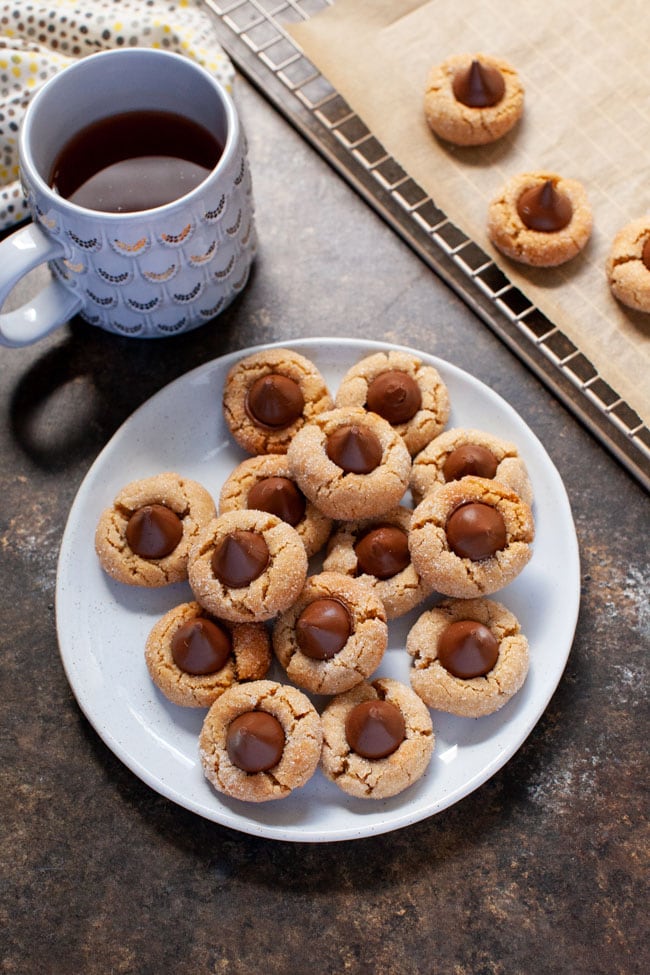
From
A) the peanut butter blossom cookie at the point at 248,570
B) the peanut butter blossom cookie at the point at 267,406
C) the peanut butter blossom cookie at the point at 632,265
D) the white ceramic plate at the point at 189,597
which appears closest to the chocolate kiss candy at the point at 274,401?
the peanut butter blossom cookie at the point at 267,406

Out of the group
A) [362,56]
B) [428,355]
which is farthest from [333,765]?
[362,56]

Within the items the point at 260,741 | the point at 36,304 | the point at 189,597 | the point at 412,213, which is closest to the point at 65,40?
the point at 36,304

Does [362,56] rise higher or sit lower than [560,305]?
higher

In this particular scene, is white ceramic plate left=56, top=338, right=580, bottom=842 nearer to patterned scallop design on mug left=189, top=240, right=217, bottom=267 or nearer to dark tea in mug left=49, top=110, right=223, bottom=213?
patterned scallop design on mug left=189, top=240, right=217, bottom=267

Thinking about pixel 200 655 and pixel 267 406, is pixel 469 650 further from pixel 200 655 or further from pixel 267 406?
pixel 267 406

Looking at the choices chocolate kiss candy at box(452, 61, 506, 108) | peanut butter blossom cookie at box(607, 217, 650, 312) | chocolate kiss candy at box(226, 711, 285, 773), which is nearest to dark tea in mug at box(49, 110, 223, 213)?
chocolate kiss candy at box(452, 61, 506, 108)

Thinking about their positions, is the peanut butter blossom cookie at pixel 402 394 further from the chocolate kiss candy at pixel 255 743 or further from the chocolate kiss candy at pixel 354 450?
the chocolate kiss candy at pixel 255 743

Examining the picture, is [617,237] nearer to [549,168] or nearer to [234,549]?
[549,168]
